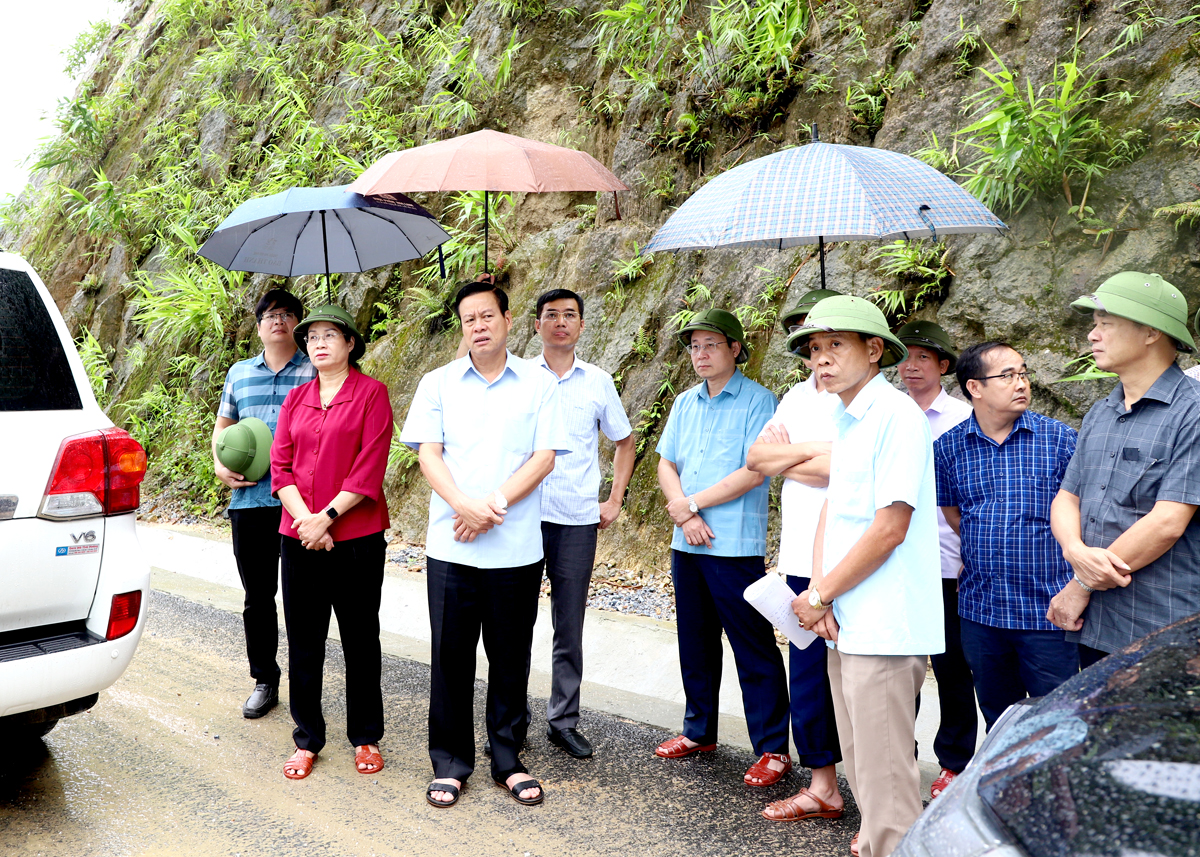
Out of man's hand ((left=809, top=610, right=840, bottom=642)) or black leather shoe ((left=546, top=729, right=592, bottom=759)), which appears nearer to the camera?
man's hand ((left=809, top=610, right=840, bottom=642))

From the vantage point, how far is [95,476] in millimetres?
3381

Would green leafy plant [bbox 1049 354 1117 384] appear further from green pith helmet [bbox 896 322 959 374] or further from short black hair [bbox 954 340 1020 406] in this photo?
short black hair [bbox 954 340 1020 406]

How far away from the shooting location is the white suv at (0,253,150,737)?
10.3 feet

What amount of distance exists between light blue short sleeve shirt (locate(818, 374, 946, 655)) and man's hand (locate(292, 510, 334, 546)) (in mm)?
2239

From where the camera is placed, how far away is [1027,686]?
3.57 metres

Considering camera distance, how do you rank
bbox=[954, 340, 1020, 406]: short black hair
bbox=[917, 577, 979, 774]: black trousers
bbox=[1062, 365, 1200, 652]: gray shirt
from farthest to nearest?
1. bbox=[917, 577, 979, 774]: black trousers
2. bbox=[954, 340, 1020, 406]: short black hair
3. bbox=[1062, 365, 1200, 652]: gray shirt

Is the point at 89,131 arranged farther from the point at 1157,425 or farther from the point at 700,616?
the point at 1157,425

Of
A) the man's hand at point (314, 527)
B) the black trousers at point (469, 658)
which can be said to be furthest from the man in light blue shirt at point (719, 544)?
the man's hand at point (314, 527)

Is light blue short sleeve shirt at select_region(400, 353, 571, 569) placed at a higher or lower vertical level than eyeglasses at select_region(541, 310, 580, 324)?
lower

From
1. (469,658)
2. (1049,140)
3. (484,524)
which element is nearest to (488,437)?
(484,524)

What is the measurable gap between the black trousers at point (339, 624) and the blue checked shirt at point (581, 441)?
0.92m

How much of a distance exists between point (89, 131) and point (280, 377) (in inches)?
576

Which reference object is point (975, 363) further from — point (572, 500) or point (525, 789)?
point (525, 789)

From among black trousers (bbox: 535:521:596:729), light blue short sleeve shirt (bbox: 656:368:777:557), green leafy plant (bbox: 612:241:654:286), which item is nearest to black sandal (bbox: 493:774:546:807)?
black trousers (bbox: 535:521:596:729)
